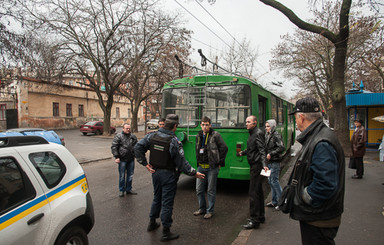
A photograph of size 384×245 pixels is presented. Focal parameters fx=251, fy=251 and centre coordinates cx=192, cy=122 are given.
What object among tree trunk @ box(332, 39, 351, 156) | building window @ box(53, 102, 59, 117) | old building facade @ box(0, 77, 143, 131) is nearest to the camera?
tree trunk @ box(332, 39, 351, 156)

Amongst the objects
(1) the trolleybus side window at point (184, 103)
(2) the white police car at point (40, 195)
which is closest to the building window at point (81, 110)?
(1) the trolleybus side window at point (184, 103)

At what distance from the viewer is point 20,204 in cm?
224

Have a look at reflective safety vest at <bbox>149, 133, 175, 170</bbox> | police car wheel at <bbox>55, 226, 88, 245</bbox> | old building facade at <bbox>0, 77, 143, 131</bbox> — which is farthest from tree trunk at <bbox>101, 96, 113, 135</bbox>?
police car wheel at <bbox>55, 226, 88, 245</bbox>

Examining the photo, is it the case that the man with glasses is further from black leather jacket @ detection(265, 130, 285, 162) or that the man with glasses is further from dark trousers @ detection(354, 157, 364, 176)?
dark trousers @ detection(354, 157, 364, 176)

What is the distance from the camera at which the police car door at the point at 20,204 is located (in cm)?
210

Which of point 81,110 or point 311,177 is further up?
point 81,110

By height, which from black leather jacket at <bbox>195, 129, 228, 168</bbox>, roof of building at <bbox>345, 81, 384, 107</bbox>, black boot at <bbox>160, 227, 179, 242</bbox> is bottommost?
black boot at <bbox>160, 227, 179, 242</bbox>

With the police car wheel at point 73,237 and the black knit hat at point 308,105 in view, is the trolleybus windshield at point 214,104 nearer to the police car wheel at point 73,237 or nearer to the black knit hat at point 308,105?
the black knit hat at point 308,105

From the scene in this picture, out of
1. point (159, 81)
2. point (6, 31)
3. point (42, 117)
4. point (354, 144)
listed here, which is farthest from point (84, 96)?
point (354, 144)

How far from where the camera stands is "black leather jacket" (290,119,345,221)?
2023 millimetres

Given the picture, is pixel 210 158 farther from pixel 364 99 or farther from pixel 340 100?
pixel 364 99

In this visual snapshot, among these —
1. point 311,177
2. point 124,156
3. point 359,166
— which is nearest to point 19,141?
point 311,177

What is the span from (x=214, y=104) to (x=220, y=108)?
189mm

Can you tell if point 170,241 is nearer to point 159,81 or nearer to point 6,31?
point 6,31
